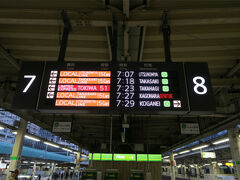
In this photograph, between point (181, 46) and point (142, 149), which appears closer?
point (181, 46)

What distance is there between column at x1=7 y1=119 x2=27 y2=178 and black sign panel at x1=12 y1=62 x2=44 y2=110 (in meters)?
8.00

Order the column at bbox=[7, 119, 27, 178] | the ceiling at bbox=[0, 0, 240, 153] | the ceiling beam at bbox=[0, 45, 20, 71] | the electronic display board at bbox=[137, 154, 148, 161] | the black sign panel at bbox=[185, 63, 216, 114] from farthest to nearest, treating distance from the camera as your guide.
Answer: the electronic display board at bbox=[137, 154, 148, 161]
the column at bbox=[7, 119, 27, 178]
the ceiling beam at bbox=[0, 45, 20, 71]
the ceiling at bbox=[0, 0, 240, 153]
the black sign panel at bbox=[185, 63, 216, 114]

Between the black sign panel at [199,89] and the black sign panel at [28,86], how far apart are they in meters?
2.97

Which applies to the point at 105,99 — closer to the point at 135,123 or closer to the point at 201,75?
the point at 201,75

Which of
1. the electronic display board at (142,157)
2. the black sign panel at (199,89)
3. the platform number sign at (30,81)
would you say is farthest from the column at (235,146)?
the platform number sign at (30,81)

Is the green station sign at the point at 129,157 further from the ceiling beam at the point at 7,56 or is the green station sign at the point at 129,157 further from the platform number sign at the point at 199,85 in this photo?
the platform number sign at the point at 199,85

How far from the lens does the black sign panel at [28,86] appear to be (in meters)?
3.36

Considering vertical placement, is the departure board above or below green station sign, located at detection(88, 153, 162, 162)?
above

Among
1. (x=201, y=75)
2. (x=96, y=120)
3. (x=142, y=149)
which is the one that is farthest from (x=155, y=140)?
(x=201, y=75)

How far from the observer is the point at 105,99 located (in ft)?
11.2

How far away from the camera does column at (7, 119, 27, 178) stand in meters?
9.54

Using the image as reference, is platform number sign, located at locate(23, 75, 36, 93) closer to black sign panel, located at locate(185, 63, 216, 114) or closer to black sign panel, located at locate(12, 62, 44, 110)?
black sign panel, located at locate(12, 62, 44, 110)

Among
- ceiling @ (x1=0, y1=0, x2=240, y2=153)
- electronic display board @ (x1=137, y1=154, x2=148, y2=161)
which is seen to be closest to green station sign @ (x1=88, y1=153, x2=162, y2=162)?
electronic display board @ (x1=137, y1=154, x2=148, y2=161)

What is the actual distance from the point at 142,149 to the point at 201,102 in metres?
14.0
